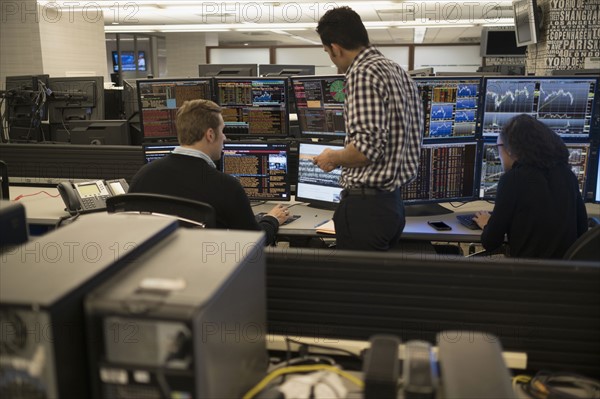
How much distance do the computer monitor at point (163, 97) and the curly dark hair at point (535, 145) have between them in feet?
5.54

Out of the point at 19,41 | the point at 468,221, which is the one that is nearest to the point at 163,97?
the point at 468,221

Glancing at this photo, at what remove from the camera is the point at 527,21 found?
18.3 feet

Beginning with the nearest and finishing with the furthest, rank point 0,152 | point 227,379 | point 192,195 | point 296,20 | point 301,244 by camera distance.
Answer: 1. point 227,379
2. point 192,195
3. point 301,244
4. point 0,152
5. point 296,20

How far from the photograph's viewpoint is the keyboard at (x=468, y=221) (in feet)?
8.39

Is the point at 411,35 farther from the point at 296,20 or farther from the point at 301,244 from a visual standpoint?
the point at 301,244

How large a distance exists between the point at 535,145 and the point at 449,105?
2.26 ft

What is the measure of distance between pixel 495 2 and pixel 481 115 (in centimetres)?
614

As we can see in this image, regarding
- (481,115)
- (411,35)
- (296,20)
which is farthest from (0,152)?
(411,35)

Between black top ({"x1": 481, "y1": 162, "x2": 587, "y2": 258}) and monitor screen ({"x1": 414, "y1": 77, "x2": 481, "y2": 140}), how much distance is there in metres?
0.62

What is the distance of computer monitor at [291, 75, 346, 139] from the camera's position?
2.81m

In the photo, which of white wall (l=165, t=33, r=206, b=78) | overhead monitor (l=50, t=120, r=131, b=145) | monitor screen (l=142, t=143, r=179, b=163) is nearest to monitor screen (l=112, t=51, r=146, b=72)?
white wall (l=165, t=33, r=206, b=78)

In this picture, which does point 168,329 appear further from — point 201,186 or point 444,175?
point 444,175

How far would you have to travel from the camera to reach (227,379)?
87 cm

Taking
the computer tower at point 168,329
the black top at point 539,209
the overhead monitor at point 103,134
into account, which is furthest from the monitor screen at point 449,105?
the overhead monitor at point 103,134
